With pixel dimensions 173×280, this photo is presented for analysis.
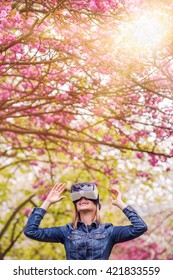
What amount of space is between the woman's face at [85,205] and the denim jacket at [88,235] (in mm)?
145

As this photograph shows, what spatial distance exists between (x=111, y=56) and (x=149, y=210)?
7.33m

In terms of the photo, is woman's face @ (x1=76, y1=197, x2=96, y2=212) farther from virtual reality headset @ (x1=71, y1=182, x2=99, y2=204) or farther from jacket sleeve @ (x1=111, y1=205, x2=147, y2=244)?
jacket sleeve @ (x1=111, y1=205, x2=147, y2=244)

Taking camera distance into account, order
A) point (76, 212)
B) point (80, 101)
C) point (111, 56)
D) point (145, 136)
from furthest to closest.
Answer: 1. point (145, 136)
2. point (80, 101)
3. point (111, 56)
4. point (76, 212)

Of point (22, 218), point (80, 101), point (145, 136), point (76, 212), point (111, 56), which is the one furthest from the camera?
point (22, 218)

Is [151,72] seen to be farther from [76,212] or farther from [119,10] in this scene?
[76,212]

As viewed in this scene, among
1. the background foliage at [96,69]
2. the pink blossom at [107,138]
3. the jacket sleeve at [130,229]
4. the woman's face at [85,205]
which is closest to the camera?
the jacket sleeve at [130,229]

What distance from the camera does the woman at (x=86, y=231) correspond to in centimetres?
499

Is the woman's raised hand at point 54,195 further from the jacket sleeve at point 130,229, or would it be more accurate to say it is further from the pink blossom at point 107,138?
the pink blossom at point 107,138

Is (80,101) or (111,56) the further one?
(80,101)

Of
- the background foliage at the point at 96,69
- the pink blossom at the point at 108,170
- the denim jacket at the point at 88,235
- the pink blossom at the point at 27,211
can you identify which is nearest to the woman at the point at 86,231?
the denim jacket at the point at 88,235

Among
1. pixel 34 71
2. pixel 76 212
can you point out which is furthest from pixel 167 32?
pixel 34 71

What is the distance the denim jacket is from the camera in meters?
4.99
